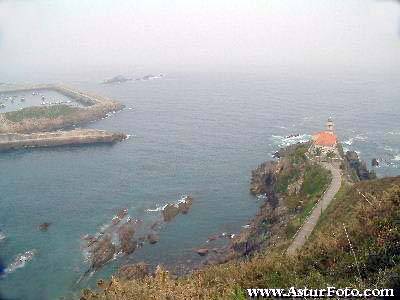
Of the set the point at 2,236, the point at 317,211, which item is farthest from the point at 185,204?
the point at 2,236

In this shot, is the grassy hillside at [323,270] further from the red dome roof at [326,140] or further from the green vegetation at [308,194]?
the red dome roof at [326,140]

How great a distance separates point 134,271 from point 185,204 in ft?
28.1

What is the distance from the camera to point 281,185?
3256 cm

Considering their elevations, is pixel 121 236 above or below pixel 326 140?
below

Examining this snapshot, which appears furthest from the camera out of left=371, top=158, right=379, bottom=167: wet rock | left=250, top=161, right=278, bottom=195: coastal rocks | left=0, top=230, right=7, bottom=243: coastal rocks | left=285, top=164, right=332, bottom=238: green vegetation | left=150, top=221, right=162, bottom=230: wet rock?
left=371, top=158, right=379, bottom=167: wet rock

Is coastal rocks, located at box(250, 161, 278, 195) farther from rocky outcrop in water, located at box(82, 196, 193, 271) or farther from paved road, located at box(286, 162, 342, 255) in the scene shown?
rocky outcrop in water, located at box(82, 196, 193, 271)

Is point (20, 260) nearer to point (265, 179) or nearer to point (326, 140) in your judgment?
point (265, 179)

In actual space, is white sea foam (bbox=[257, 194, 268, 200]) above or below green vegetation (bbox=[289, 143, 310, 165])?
below

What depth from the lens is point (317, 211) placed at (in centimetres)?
2552

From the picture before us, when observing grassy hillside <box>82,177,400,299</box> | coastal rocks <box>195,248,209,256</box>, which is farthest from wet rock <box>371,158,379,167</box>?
grassy hillside <box>82,177,400,299</box>

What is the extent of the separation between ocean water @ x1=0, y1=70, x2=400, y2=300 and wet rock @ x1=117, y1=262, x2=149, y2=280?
2.58 feet

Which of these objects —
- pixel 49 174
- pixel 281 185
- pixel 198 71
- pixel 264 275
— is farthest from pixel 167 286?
pixel 198 71

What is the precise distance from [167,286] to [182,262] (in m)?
13.4

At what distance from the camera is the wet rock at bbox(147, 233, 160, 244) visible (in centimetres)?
2740
